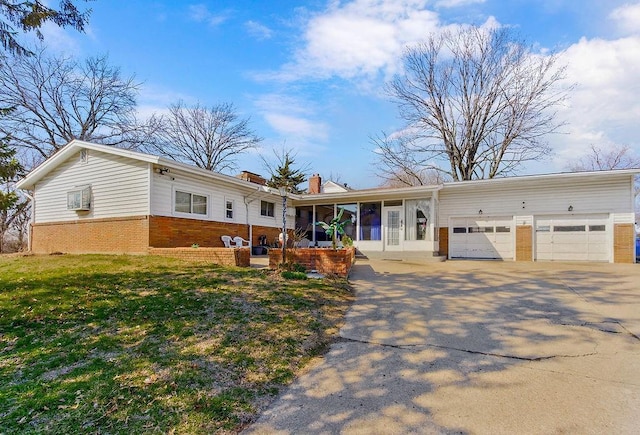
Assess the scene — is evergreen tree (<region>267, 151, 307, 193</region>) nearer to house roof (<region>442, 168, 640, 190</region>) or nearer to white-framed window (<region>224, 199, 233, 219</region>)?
white-framed window (<region>224, 199, 233, 219</region>)

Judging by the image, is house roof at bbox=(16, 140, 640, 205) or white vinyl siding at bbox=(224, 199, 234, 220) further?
white vinyl siding at bbox=(224, 199, 234, 220)

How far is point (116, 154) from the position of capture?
11.7 m

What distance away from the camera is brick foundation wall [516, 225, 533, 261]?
45.2 feet

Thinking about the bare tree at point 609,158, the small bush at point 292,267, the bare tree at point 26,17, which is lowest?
the small bush at point 292,267

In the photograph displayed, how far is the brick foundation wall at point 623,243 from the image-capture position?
12398 mm

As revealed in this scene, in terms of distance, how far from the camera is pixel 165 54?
33.8 feet

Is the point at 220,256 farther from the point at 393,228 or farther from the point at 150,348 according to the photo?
the point at 393,228

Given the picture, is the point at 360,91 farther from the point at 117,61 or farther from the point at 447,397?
the point at 117,61

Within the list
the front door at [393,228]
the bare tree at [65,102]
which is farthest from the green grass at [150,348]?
the bare tree at [65,102]

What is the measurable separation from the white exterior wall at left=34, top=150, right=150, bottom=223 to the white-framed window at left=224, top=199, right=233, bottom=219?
3.34m

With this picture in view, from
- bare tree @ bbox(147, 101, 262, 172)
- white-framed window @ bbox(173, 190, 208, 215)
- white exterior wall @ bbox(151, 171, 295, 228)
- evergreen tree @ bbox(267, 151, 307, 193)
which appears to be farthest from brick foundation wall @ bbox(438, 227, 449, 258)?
bare tree @ bbox(147, 101, 262, 172)

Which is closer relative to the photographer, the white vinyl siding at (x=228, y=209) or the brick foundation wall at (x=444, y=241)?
the white vinyl siding at (x=228, y=209)

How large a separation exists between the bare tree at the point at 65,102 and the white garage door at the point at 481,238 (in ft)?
72.9

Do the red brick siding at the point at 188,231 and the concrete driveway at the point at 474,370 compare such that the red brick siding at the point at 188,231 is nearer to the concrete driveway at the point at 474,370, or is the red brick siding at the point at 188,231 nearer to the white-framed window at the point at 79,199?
the white-framed window at the point at 79,199
